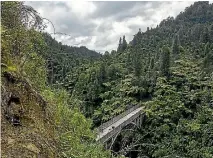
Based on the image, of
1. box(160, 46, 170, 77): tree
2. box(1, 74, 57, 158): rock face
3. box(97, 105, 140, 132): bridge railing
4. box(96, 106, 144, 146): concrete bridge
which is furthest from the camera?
box(160, 46, 170, 77): tree

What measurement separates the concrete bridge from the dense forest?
0.78 metres

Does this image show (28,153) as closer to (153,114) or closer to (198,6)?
(153,114)

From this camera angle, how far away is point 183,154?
22250 mm

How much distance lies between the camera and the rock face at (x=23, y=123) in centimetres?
380

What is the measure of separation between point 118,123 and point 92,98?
10654mm

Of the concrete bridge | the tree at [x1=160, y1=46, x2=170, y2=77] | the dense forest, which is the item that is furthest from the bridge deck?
the tree at [x1=160, y1=46, x2=170, y2=77]

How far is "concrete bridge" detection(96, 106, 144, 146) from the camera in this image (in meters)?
20.2

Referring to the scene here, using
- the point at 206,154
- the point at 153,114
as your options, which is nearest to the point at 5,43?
the point at 206,154

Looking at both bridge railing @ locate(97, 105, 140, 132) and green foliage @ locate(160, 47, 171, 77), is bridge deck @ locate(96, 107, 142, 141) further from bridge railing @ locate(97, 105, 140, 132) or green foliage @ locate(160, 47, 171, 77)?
green foliage @ locate(160, 47, 171, 77)

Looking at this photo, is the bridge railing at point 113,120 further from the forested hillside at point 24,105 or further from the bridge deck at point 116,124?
the forested hillside at point 24,105

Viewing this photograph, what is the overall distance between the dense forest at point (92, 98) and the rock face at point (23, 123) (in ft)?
0.04

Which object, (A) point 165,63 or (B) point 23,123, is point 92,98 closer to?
(A) point 165,63

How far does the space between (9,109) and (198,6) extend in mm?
115980

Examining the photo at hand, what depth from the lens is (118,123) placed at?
24297mm
